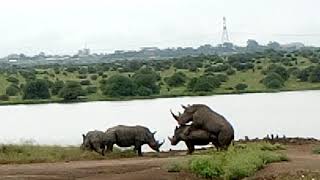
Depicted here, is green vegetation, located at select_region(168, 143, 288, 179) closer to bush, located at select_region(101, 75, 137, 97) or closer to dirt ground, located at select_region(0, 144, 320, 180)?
dirt ground, located at select_region(0, 144, 320, 180)

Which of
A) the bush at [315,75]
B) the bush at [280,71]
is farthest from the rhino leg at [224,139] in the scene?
the bush at [280,71]

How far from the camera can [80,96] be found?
8262cm

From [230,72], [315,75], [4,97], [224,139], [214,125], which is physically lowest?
[4,97]

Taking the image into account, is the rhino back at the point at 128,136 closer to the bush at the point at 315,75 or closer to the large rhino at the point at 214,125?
the large rhino at the point at 214,125

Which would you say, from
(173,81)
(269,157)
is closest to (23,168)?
(269,157)

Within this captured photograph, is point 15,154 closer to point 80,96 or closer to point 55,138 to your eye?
point 55,138

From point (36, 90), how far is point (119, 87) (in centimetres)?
877

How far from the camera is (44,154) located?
27359 mm

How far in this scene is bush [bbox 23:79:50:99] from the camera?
84062 millimetres

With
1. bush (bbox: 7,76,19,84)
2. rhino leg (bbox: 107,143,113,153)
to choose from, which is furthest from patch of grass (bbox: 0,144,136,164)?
bush (bbox: 7,76,19,84)

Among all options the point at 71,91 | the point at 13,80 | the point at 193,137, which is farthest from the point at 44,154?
the point at 13,80

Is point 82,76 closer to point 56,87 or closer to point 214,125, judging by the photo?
point 56,87

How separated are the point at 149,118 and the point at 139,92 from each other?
2647 cm

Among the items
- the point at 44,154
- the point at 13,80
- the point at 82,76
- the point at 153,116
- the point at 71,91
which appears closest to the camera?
the point at 44,154
